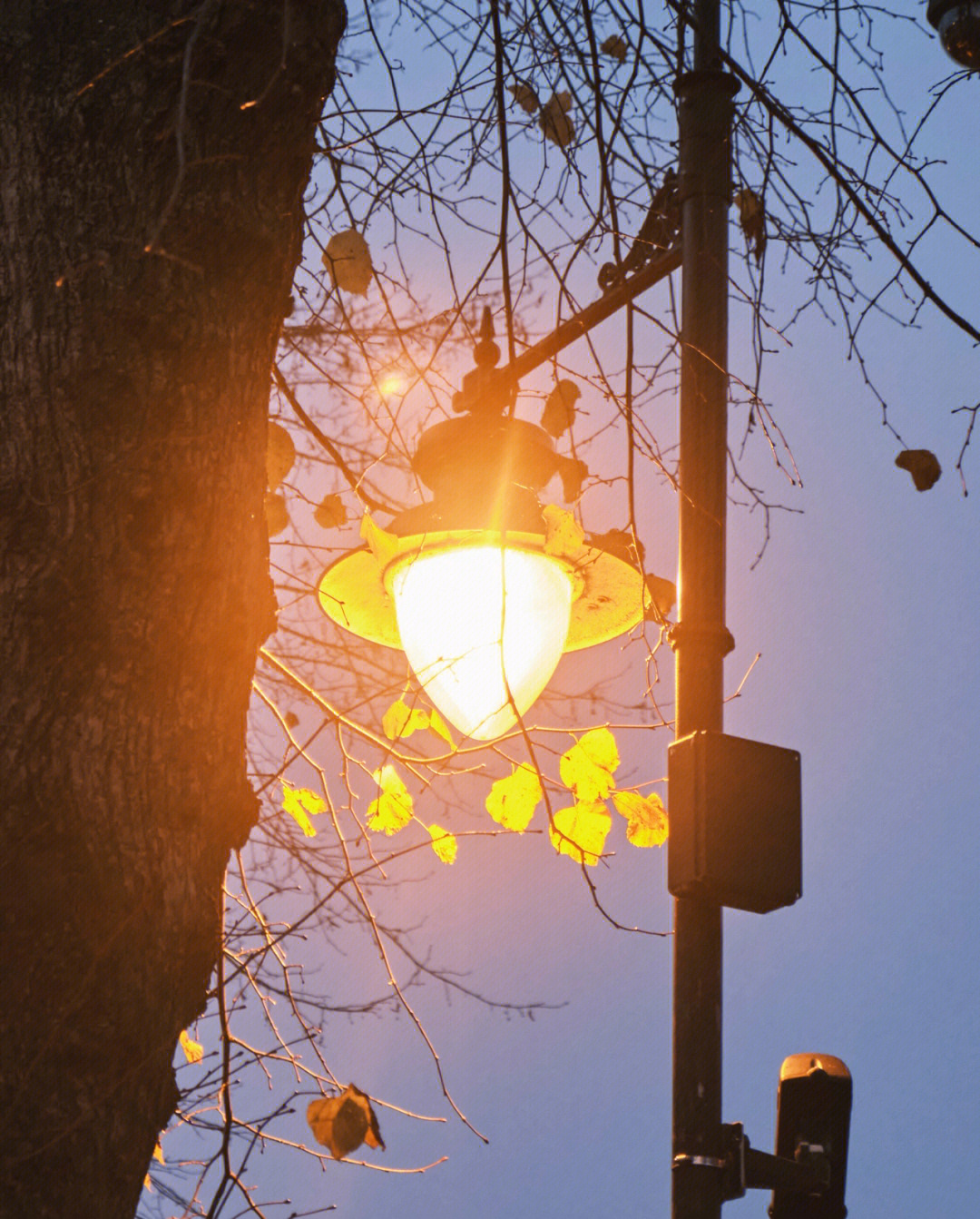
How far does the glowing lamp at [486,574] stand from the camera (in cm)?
226

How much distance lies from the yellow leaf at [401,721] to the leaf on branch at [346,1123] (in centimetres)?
95

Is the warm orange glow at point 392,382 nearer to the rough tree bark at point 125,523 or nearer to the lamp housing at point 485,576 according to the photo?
the lamp housing at point 485,576

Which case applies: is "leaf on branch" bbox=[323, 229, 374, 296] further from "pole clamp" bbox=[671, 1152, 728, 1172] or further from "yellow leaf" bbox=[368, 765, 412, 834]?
"pole clamp" bbox=[671, 1152, 728, 1172]

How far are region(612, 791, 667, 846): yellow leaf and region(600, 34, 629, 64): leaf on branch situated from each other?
216 centimetres

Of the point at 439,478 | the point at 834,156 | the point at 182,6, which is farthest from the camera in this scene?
the point at 834,156

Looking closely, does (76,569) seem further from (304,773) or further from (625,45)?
(304,773)

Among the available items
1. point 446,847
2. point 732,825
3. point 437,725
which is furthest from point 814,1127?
point 437,725

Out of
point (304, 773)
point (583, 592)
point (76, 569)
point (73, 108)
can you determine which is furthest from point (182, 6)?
point (304, 773)

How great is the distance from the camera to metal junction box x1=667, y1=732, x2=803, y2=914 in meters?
1.93

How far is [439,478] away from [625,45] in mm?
1898

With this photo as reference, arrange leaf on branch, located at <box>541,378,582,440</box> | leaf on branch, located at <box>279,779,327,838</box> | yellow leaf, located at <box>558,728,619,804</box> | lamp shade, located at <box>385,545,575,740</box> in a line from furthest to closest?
leaf on branch, located at <box>279,779,327,838</box>
leaf on branch, located at <box>541,378,582,440</box>
yellow leaf, located at <box>558,728,619,804</box>
lamp shade, located at <box>385,545,575,740</box>

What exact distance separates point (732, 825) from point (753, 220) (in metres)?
1.69

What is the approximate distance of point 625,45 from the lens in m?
3.60

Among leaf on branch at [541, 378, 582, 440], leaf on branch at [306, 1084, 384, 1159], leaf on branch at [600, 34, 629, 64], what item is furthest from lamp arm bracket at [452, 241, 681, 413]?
leaf on branch at [306, 1084, 384, 1159]
